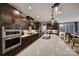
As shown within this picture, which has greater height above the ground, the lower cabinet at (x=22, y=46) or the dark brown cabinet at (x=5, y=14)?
the dark brown cabinet at (x=5, y=14)

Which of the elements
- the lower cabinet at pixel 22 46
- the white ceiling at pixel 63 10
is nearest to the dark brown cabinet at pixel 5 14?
the white ceiling at pixel 63 10

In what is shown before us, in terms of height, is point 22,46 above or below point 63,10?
below

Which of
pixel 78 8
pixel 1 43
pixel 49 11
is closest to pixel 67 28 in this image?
pixel 78 8

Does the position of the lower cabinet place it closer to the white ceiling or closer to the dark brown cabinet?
the dark brown cabinet

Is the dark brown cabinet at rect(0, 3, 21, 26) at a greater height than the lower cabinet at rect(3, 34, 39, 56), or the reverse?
the dark brown cabinet at rect(0, 3, 21, 26)

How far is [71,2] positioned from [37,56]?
108 centimetres

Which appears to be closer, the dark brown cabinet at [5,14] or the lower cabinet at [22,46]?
the lower cabinet at [22,46]

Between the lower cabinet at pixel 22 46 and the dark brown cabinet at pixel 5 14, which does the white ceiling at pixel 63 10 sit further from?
the lower cabinet at pixel 22 46

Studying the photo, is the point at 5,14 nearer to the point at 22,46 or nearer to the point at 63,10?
the point at 22,46

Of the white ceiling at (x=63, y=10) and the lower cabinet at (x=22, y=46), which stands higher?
the white ceiling at (x=63, y=10)

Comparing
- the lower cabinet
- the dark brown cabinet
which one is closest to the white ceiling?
the dark brown cabinet

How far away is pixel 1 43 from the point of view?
1.84m

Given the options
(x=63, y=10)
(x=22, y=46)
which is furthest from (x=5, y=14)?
(x=63, y=10)

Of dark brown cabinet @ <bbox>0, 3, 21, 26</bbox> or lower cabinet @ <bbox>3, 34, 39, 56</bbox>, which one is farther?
dark brown cabinet @ <bbox>0, 3, 21, 26</bbox>
